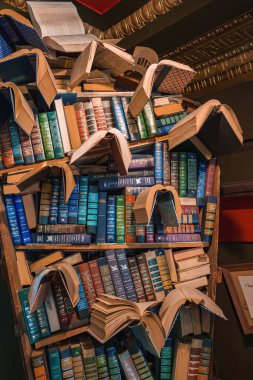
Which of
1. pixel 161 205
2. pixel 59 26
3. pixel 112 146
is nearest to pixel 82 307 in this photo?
pixel 161 205

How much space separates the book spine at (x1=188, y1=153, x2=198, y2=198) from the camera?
1881 mm

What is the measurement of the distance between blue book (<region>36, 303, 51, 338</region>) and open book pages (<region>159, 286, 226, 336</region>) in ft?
1.77

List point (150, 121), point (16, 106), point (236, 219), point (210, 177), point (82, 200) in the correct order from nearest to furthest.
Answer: point (16, 106), point (82, 200), point (150, 121), point (210, 177), point (236, 219)

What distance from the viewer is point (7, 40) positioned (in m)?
1.72

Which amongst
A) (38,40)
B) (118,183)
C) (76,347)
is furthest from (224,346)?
(38,40)

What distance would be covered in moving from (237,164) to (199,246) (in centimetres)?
91

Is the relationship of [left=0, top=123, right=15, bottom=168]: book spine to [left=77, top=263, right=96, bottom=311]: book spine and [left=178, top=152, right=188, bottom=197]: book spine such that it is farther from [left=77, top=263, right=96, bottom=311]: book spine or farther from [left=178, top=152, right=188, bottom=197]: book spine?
[left=178, top=152, right=188, bottom=197]: book spine

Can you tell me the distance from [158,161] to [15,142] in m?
0.73

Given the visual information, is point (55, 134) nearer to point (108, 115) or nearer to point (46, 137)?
point (46, 137)

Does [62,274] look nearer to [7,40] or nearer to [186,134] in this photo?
[186,134]

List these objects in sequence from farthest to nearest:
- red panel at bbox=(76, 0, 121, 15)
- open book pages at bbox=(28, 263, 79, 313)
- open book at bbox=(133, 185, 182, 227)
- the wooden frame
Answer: red panel at bbox=(76, 0, 121, 15), the wooden frame, open book at bbox=(133, 185, 182, 227), open book pages at bbox=(28, 263, 79, 313)

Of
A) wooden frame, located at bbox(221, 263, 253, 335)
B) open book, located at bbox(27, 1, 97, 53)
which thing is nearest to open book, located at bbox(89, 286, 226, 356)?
wooden frame, located at bbox(221, 263, 253, 335)

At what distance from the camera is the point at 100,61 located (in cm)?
187

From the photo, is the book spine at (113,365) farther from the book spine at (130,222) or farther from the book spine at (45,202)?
the book spine at (45,202)
